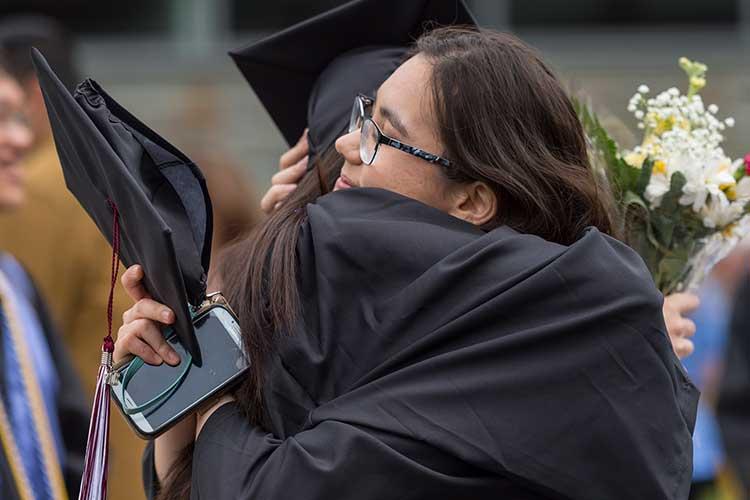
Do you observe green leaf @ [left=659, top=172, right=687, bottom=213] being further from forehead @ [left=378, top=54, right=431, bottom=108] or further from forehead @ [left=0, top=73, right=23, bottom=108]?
forehead @ [left=0, top=73, right=23, bottom=108]

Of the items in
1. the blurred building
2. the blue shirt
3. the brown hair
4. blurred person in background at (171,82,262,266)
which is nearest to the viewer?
the brown hair

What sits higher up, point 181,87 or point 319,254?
point 319,254

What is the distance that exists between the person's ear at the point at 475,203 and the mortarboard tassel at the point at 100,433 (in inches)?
23.6

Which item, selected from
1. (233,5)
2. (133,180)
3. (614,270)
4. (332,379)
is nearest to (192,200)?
(133,180)

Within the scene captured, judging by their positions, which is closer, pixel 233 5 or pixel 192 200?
pixel 192 200

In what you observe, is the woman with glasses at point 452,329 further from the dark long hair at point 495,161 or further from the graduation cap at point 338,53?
the graduation cap at point 338,53

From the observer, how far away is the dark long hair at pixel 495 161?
2.24 m

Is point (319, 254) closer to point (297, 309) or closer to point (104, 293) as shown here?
point (297, 309)

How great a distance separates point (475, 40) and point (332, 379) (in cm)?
69

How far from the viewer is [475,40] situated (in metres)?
2.38

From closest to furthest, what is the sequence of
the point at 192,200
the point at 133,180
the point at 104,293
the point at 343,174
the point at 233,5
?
the point at 133,180, the point at 192,200, the point at 343,174, the point at 104,293, the point at 233,5

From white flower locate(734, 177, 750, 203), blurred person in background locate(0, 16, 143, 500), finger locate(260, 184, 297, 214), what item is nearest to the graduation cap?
finger locate(260, 184, 297, 214)

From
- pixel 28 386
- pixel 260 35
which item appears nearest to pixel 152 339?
pixel 28 386

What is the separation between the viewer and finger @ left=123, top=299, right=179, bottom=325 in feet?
7.07
